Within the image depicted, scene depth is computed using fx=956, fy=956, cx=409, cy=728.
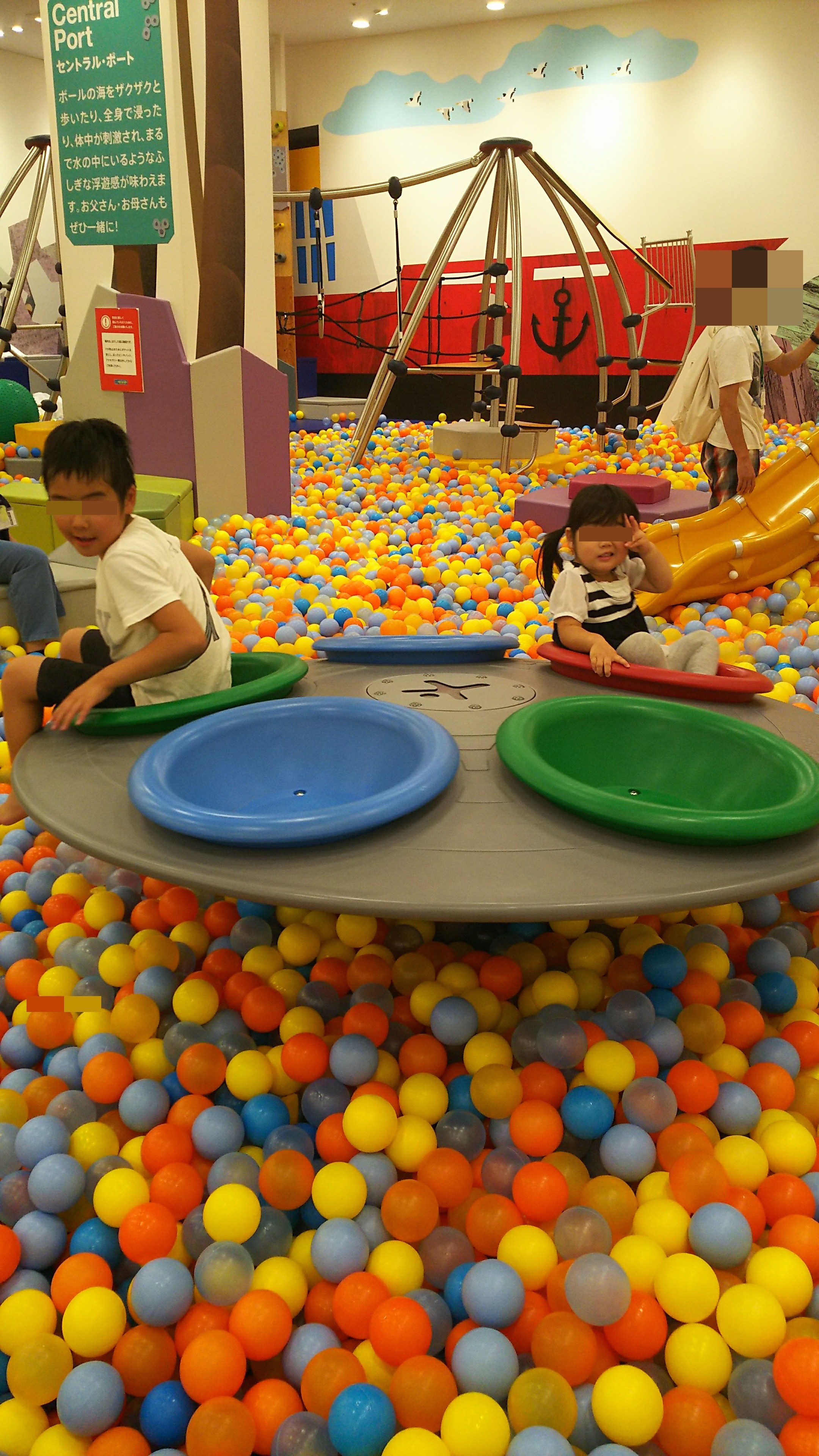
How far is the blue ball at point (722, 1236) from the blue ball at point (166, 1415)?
54cm

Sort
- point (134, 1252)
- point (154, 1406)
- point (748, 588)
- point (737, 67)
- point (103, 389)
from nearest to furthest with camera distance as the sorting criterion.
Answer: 1. point (154, 1406)
2. point (134, 1252)
3. point (748, 588)
4. point (103, 389)
5. point (737, 67)

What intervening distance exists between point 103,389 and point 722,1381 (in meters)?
3.67

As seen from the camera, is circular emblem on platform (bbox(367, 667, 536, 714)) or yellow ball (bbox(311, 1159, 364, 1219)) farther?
circular emblem on platform (bbox(367, 667, 536, 714))

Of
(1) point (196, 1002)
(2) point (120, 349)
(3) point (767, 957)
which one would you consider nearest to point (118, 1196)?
(1) point (196, 1002)

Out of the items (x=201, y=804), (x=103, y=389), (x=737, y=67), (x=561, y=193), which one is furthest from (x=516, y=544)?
(x=737, y=67)

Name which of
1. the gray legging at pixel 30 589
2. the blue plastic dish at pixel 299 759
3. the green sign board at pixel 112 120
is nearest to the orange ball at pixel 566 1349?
the blue plastic dish at pixel 299 759

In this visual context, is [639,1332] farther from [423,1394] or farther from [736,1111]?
[736,1111]

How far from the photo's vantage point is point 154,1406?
90cm

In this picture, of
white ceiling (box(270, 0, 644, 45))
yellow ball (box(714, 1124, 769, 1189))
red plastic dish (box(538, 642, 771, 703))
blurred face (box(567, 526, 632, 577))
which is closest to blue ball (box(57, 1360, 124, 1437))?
yellow ball (box(714, 1124, 769, 1189))

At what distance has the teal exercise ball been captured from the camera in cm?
489

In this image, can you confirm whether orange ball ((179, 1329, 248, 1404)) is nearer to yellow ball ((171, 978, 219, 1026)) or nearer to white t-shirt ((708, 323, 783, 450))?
yellow ball ((171, 978, 219, 1026))

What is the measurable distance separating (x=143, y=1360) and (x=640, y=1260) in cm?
51

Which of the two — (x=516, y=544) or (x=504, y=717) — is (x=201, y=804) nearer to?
(x=504, y=717)

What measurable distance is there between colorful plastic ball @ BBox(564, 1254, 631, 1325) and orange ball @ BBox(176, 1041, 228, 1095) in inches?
19.6
